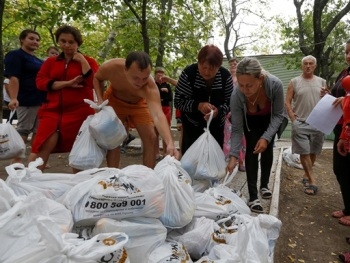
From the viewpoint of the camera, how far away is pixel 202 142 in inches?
118

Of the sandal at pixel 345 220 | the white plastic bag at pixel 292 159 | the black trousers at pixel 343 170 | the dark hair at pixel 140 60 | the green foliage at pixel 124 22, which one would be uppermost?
the green foliage at pixel 124 22

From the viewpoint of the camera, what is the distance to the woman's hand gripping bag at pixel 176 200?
2.08 m

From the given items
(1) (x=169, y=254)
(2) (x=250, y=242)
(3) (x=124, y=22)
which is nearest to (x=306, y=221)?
(2) (x=250, y=242)

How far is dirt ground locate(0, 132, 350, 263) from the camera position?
10.2ft

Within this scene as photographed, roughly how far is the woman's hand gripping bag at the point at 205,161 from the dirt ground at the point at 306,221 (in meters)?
0.86

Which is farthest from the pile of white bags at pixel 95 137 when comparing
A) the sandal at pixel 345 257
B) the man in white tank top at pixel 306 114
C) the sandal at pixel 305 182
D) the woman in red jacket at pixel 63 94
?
the sandal at pixel 305 182

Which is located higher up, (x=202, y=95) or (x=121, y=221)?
(x=202, y=95)

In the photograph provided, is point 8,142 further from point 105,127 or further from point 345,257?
point 345,257

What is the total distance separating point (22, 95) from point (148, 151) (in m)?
1.98

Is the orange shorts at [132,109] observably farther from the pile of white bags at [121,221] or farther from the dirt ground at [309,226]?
the dirt ground at [309,226]

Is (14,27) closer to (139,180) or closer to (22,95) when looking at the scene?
(22,95)

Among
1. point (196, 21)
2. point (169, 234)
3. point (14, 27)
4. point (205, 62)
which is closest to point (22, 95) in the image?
point (205, 62)

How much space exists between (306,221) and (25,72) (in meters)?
3.77

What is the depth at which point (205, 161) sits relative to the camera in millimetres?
2926
